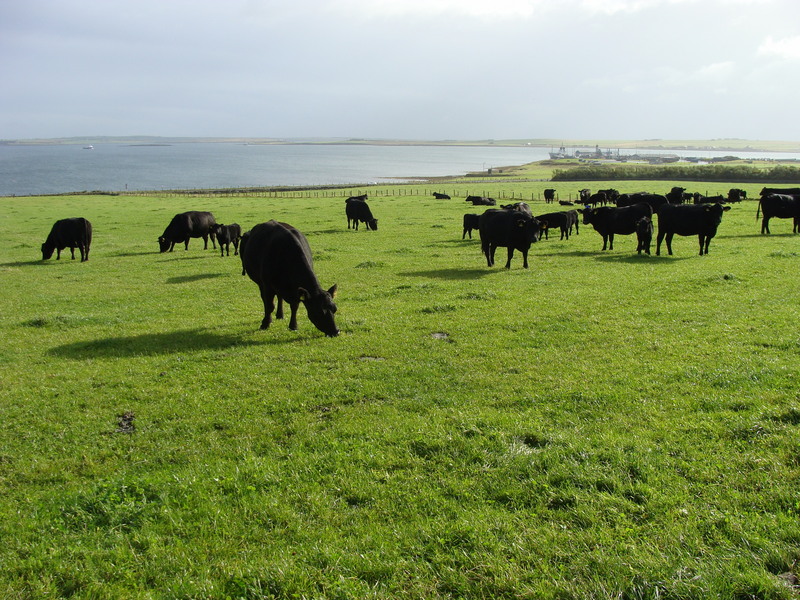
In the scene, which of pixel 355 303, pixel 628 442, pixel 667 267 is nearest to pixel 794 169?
pixel 667 267

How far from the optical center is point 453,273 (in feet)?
62.6

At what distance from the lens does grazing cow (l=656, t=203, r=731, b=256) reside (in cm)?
2091

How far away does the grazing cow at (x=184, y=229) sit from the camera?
27.2m

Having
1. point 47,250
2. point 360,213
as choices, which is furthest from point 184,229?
point 360,213

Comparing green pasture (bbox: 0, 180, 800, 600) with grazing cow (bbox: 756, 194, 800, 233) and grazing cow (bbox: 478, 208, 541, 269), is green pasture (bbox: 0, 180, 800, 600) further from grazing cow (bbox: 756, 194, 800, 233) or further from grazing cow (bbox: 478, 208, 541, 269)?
grazing cow (bbox: 756, 194, 800, 233)

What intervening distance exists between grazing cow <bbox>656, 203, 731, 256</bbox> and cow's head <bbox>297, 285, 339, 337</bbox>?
15.1 m

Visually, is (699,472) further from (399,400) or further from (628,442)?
(399,400)

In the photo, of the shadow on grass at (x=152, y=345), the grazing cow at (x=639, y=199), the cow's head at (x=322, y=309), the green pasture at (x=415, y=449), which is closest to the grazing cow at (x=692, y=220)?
the green pasture at (x=415, y=449)

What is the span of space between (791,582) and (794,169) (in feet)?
303

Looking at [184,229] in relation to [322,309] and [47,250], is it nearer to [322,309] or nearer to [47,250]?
[47,250]

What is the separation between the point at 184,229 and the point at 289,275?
17577mm

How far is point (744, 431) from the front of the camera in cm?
623

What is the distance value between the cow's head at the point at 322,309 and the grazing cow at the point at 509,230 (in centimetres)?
955

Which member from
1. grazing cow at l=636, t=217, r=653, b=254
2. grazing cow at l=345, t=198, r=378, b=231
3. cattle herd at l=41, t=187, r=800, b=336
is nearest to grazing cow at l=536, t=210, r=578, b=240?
cattle herd at l=41, t=187, r=800, b=336
